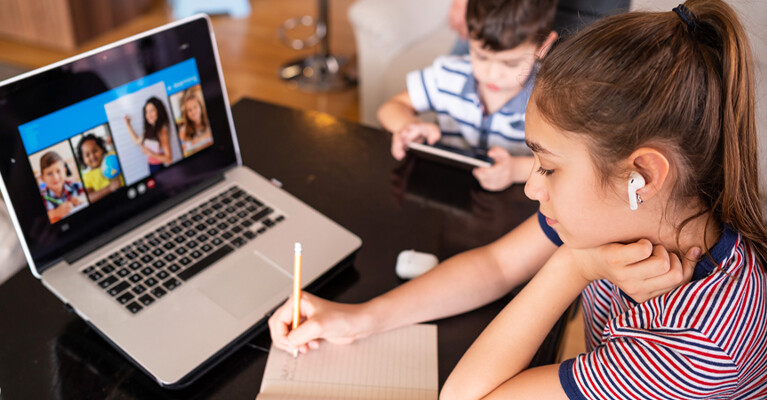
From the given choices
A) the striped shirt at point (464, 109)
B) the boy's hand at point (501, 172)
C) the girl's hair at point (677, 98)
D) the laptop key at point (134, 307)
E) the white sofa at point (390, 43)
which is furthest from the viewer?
the white sofa at point (390, 43)

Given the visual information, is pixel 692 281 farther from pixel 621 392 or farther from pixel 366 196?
pixel 366 196

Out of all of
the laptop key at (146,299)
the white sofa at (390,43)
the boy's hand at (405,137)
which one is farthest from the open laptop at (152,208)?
the white sofa at (390,43)

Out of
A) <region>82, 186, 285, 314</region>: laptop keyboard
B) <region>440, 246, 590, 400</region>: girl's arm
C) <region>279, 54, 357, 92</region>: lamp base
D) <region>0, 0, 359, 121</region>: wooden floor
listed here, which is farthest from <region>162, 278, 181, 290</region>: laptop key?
<region>279, 54, 357, 92</region>: lamp base

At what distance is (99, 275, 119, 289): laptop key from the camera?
87 centimetres

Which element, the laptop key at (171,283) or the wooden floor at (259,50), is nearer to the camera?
the laptop key at (171,283)

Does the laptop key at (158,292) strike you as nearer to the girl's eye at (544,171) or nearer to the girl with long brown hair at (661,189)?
the girl with long brown hair at (661,189)

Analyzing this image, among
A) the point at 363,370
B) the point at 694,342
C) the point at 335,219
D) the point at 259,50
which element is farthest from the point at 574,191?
the point at 259,50

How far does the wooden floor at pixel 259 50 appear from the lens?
294 centimetres

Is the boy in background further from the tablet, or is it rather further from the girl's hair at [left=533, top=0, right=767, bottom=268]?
the girl's hair at [left=533, top=0, right=767, bottom=268]

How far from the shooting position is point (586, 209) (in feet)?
2.33

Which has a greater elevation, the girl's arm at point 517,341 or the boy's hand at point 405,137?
the boy's hand at point 405,137

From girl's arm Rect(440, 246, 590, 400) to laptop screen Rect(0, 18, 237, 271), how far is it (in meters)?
0.51

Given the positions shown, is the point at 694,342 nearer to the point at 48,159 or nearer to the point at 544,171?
the point at 544,171

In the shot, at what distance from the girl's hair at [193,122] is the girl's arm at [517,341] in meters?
0.52
